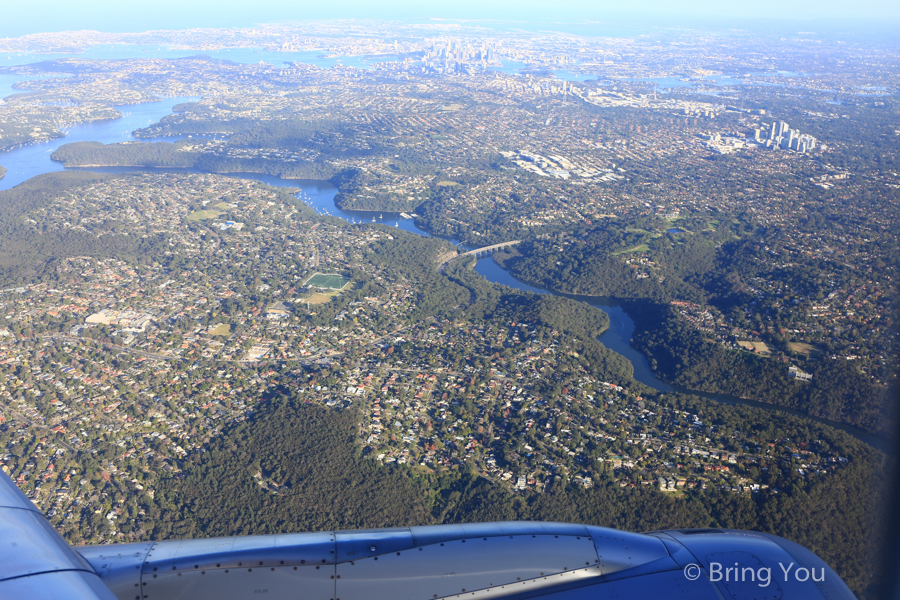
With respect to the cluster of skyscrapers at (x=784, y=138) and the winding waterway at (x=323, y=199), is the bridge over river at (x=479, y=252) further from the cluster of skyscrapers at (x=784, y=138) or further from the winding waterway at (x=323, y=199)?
the cluster of skyscrapers at (x=784, y=138)

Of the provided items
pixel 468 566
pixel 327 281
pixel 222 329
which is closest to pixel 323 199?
pixel 327 281

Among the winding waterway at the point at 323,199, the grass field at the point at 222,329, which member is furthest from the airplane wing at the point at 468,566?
the grass field at the point at 222,329

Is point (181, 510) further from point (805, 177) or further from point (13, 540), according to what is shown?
point (805, 177)

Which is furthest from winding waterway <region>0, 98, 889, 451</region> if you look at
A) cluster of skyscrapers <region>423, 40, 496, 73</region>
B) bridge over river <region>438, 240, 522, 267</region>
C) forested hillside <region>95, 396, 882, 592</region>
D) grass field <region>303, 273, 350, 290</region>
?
cluster of skyscrapers <region>423, 40, 496, 73</region>

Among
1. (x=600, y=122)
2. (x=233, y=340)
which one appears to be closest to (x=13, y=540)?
(x=233, y=340)

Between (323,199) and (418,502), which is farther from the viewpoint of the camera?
(323,199)

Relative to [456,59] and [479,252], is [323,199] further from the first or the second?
[456,59]
